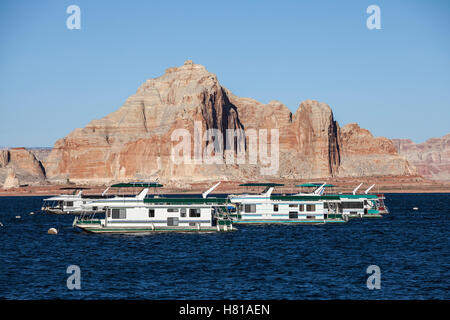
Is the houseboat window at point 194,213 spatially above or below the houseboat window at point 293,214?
above

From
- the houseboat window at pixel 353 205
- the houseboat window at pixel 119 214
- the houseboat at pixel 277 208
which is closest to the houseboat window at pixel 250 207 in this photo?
the houseboat at pixel 277 208

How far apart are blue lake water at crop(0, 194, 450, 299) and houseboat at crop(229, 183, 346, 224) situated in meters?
1.89

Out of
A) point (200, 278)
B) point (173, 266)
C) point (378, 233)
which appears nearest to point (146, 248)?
point (173, 266)

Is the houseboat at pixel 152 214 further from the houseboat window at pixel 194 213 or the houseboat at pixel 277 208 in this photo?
the houseboat at pixel 277 208

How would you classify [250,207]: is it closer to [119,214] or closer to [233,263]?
[119,214]

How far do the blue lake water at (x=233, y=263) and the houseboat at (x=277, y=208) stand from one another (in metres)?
1.89

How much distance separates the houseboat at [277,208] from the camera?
3004 inches

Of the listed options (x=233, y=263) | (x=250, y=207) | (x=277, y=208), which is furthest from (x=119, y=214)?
(x=277, y=208)

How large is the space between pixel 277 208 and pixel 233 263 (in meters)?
31.5

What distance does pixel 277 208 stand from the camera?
77188 millimetres

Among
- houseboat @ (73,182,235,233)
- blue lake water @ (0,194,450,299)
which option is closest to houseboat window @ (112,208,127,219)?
houseboat @ (73,182,235,233)
